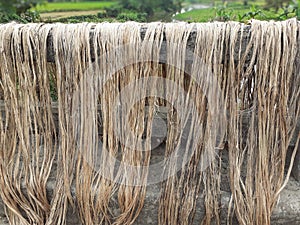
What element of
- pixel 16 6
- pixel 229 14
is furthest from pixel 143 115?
pixel 16 6

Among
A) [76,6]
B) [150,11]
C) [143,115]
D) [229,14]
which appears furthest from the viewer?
[76,6]

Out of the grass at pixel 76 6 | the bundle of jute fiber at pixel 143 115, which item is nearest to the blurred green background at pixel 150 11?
the grass at pixel 76 6

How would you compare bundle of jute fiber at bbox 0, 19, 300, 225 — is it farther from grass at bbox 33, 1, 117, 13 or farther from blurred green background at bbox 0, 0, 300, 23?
grass at bbox 33, 1, 117, 13

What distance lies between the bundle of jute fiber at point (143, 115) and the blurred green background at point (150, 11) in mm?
394

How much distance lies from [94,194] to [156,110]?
0.35 m

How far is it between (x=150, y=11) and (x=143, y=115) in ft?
2.24

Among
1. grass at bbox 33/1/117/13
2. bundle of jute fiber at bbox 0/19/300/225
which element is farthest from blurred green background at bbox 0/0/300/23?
bundle of jute fiber at bbox 0/19/300/225

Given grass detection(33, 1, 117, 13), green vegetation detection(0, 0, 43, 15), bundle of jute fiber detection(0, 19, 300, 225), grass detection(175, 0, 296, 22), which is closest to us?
bundle of jute fiber detection(0, 19, 300, 225)

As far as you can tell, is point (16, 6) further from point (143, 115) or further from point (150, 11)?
point (143, 115)

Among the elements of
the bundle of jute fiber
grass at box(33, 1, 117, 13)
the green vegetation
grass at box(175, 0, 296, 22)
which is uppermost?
grass at box(33, 1, 117, 13)

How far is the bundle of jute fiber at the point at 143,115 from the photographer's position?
1.20 m

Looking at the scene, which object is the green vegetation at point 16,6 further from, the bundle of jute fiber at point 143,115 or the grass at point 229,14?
the grass at point 229,14

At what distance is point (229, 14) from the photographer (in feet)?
5.54

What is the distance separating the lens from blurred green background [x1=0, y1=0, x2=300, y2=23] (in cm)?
167
